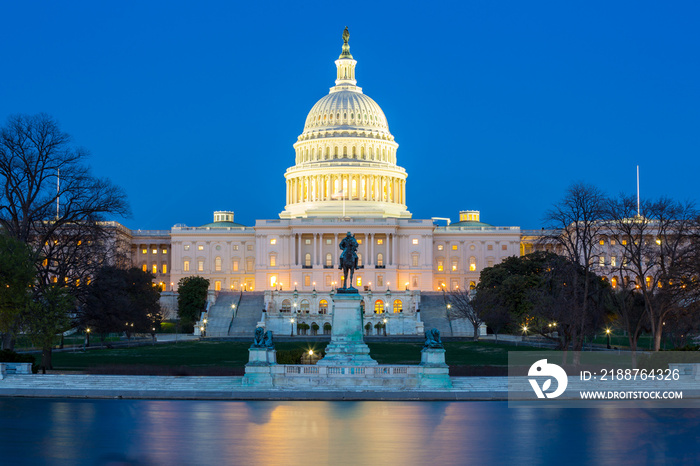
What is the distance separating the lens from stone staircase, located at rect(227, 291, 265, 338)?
9650 centimetres

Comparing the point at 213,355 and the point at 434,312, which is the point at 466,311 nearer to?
the point at 434,312

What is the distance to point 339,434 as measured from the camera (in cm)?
2689

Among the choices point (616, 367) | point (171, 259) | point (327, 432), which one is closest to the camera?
point (327, 432)

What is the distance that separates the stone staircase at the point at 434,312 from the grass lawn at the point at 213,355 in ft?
51.2

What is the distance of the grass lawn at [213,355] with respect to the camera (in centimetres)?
5347

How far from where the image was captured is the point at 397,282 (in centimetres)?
13638

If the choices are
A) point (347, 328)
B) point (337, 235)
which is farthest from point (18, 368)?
point (337, 235)

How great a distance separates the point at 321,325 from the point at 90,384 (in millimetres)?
58281

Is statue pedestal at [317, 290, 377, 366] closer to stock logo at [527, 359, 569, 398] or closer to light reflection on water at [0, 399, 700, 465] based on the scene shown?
stock logo at [527, 359, 569, 398]

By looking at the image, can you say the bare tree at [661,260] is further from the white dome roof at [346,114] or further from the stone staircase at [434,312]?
the white dome roof at [346,114]

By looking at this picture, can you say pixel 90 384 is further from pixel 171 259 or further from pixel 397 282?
pixel 171 259

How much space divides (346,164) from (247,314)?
4658cm

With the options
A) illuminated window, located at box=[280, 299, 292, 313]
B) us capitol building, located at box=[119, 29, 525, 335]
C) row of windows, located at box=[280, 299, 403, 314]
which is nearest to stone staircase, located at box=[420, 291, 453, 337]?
row of windows, located at box=[280, 299, 403, 314]

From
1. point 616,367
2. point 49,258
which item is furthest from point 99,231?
point 616,367
